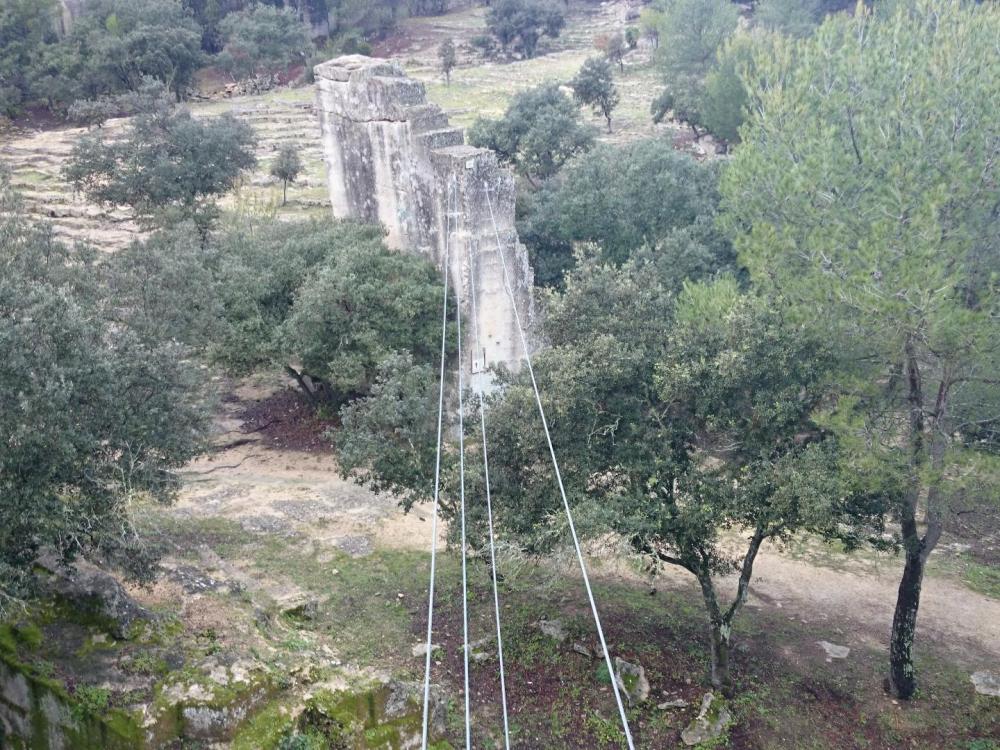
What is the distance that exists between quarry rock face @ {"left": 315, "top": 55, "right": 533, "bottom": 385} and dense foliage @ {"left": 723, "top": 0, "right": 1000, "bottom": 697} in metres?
8.53

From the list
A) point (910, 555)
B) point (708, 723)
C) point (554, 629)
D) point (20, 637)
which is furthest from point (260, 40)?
point (708, 723)

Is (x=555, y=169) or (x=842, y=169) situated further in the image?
(x=555, y=169)

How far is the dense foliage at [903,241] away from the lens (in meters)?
15.2

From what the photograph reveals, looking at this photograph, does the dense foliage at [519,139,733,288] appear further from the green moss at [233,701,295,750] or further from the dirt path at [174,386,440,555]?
the green moss at [233,701,295,750]

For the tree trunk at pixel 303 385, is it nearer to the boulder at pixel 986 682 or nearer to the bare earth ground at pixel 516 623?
the bare earth ground at pixel 516 623

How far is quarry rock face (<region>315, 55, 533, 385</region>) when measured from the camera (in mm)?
26141

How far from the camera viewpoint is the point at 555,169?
42.8 metres

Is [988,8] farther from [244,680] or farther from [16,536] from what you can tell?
[16,536]

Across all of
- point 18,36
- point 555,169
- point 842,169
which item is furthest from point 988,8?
point 18,36

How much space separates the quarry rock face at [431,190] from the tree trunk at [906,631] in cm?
1155

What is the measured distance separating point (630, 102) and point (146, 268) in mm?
47256

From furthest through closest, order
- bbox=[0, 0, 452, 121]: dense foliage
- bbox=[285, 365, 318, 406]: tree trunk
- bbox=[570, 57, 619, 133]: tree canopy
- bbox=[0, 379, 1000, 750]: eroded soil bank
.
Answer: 1. bbox=[0, 0, 452, 121]: dense foliage
2. bbox=[570, 57, 619, 133]: tree canopy
3. bbox=[285, 365, 318, 406]: tree trunk
4. bbox=[0, 379, 1000, 750]: eroded soil bank

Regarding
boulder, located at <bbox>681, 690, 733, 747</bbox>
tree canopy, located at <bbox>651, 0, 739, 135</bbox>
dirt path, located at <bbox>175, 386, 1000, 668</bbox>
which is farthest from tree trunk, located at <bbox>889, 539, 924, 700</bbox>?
tree canopy, located at <bbox>651, 0, 739, 135</bbox>

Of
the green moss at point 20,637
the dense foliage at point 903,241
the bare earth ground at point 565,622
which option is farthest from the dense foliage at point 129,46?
the green moss at point 20,637
